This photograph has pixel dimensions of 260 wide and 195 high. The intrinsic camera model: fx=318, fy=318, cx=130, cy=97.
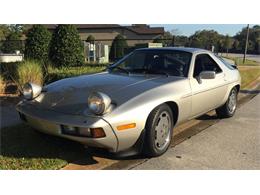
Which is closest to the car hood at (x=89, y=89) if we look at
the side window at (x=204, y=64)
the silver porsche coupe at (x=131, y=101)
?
the silver porsche coupe at (x=131, y=101)

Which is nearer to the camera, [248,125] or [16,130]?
[16,130]

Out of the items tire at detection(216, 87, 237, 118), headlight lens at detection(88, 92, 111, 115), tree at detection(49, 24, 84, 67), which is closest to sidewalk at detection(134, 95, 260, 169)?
tire at detection(216, 87, 237, 118)

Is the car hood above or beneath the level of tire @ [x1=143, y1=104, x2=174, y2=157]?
above

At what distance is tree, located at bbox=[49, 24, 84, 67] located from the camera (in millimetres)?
11586

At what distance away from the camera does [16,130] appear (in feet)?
16.6

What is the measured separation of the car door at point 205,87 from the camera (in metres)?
4.86

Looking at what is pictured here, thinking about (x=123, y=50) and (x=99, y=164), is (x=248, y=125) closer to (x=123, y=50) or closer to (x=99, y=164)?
(x=99, y=164)

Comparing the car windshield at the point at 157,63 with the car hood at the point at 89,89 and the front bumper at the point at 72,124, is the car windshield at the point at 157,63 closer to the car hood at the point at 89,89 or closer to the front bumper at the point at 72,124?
the car hood at the point at 89,89

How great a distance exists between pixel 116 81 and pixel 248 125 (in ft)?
9.47

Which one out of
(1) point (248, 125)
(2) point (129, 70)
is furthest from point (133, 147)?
(1) point (248, 125)

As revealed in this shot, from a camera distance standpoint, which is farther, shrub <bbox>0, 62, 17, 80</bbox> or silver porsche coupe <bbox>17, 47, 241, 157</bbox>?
shrub <bbox>0, 62, 17, 80</bbox>

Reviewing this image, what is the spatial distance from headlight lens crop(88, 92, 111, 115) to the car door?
1746 millimetres

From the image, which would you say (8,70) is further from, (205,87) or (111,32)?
(111,32)

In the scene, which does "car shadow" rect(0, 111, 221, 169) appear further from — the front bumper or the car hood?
the car hood
